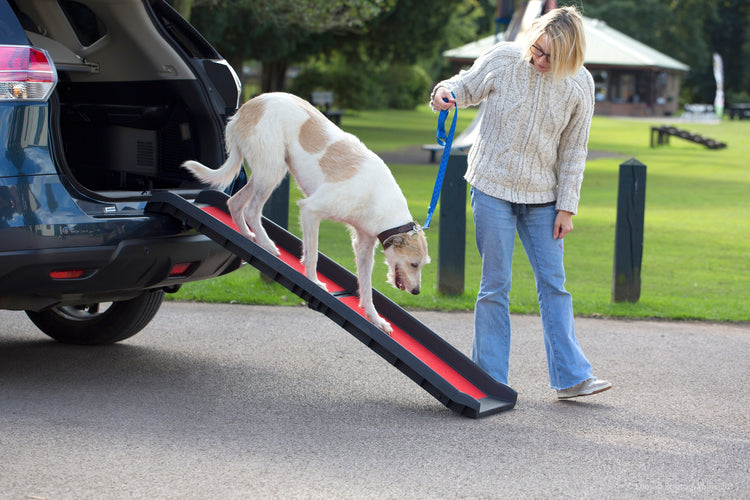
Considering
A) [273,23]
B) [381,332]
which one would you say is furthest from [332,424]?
[273,23]

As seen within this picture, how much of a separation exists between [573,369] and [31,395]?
312 cm

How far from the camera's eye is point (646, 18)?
79.9m

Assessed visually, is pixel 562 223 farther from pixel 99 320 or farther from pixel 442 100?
pixel 99 320

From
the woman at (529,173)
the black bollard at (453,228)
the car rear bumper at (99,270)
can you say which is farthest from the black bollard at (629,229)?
the car rear bumper at (99,270)

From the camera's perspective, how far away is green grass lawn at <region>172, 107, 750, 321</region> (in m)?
8.16

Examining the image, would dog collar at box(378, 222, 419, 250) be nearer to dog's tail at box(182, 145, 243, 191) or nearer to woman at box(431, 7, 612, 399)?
woman at box(431, 7, 612, 399)

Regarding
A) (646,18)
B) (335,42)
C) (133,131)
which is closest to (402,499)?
(133,131)

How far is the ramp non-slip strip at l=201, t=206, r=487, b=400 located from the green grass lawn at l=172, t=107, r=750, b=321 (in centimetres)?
232

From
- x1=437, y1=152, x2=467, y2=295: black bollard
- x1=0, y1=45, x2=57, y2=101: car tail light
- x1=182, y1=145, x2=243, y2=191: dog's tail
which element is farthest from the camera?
x1=437, y1=152, x2=467, y2=295: black bollard

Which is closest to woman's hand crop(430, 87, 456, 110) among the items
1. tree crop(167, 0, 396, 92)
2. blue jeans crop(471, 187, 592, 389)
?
blue jeans crop(471, 187, 592, 389)

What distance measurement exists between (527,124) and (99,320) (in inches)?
129

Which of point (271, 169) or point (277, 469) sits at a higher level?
point (271, 169)

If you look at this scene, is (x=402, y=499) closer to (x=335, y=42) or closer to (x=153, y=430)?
(x=153, y=430)

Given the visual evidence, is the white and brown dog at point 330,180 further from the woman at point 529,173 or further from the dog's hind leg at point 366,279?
the woman at point 529,173
